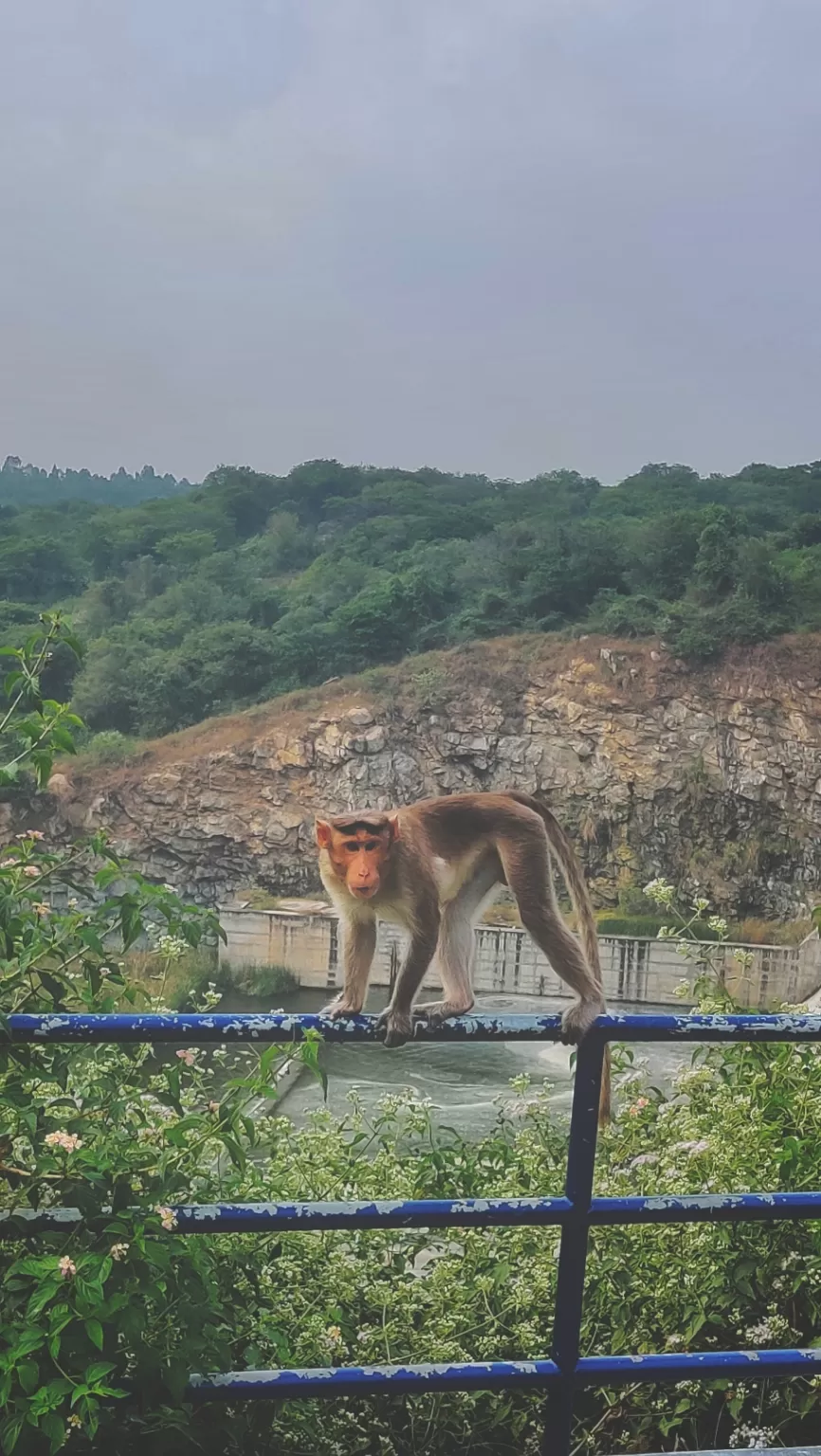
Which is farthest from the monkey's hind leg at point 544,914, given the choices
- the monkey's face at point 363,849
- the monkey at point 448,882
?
the monkey's face at point 363,849

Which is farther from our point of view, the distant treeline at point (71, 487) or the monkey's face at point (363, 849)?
the distant treeline at point (71, 487)

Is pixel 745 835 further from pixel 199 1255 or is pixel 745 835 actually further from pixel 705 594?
pixel 199 1255

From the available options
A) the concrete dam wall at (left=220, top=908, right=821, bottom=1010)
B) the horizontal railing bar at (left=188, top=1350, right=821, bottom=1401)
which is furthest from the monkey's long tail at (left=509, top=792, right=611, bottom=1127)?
the concrete dam wall at (left=220, top=908, right=821, bottom=1010)

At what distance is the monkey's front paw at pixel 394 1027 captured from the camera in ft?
4.13

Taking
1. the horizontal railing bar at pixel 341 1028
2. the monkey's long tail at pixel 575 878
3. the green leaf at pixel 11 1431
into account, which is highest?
the monkey's long tail at pixel 575 878

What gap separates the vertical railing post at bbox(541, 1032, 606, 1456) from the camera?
105 cm

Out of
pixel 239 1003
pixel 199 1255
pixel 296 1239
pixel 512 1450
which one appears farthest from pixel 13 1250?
pixel 239 1003

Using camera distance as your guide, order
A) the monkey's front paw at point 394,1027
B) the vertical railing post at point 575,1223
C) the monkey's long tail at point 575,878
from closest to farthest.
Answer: the vertical railing post at point 575,1223 → the monkey's front paw at point 394,1027 → the monkey's long tail at point 575,878

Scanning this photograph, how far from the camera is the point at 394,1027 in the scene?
130cm

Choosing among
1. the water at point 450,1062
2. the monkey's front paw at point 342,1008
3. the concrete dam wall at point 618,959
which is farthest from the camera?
the concrete dam wall at point 618,959

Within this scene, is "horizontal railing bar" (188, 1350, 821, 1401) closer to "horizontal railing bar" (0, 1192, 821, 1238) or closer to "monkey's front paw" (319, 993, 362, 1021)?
"horizontal railing bar" (0, 1192, 821, 1238)

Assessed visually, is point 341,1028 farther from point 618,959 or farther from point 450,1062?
point 450,1062

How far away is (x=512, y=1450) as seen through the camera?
4.50 feet

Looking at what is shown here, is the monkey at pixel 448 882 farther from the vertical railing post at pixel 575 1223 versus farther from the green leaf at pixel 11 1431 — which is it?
the green leaf at pixel 11 1431
